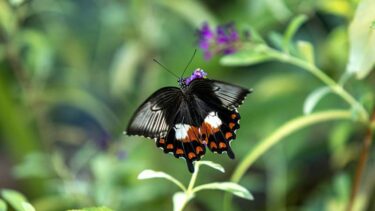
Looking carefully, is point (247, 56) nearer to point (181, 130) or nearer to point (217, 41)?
point (217, 41)

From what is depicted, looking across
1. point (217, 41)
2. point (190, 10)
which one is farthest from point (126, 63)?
point (217, 41)

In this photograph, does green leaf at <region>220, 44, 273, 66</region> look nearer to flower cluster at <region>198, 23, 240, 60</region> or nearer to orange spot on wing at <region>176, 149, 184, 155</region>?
flower cluster at <region>198, 23, 240, 60</region>

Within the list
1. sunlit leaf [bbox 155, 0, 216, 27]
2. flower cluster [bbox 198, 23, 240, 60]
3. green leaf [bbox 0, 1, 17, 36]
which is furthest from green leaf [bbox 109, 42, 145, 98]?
flower cluster [bbox 198, 23, 240, 60]

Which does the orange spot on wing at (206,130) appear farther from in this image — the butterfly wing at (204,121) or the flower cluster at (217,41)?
the flower cluster at (217,41)

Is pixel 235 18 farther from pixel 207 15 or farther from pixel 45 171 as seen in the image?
pixel 45 171

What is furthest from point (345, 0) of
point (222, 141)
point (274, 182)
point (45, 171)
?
point (45, 171)

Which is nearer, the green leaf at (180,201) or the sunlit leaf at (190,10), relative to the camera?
the green leaf at (180,201)

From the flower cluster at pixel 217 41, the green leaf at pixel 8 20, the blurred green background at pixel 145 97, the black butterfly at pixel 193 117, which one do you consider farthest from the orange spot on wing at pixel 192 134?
the green leaf at pixel 8 20
